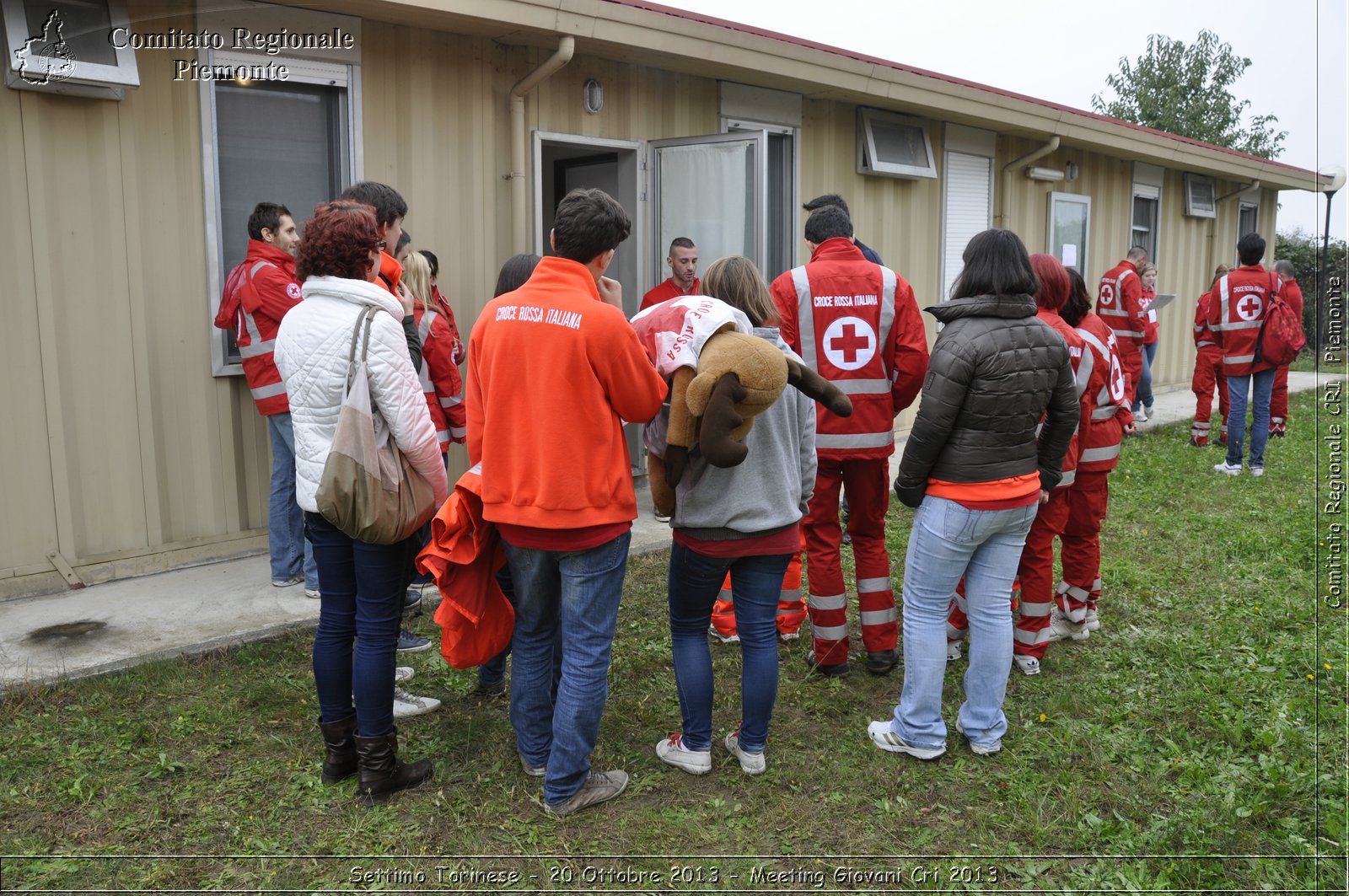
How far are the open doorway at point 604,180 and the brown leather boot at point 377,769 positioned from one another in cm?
429

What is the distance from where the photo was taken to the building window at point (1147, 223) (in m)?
14.2

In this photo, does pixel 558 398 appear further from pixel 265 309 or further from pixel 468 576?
pixel 265 309

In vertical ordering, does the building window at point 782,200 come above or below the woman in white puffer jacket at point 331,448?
above

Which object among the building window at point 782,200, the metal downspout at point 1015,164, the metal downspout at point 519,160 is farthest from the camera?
the metal downspout at point 1015,164

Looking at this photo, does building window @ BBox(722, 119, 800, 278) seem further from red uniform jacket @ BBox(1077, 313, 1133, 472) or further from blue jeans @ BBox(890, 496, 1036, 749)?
→ blue jeans @ BBox(890, 496, 1036, 749)

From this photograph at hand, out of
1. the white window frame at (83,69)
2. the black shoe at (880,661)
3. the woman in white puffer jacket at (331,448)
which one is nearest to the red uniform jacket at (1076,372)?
the black shoe at (880,661)

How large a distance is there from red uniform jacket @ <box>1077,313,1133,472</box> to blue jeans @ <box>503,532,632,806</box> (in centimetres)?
238

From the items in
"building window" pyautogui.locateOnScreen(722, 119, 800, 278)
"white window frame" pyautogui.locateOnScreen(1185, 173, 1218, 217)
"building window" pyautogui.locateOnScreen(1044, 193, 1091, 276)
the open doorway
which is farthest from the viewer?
"white window frame" pyautogui.locateOnScreen(1185, 173, 1218, 217)

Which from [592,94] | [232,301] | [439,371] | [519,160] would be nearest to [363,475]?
[439,371]

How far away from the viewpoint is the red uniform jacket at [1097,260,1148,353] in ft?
33.5

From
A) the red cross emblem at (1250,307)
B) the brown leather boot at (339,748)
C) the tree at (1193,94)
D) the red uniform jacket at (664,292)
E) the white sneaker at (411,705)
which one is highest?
the tree at (1193,94)

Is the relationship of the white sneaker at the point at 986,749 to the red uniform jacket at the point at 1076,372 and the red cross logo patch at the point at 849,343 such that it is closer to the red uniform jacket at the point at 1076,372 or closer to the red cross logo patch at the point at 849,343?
the red uniform jacket at the point at 1076,372

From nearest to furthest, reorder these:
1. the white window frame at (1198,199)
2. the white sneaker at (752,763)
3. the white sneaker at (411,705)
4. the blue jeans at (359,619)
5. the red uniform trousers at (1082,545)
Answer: the blue jeans at (359,619)
the white sneaker at (752,763)
the white sneaker at (411,705)
the red uniform trousers at (1082,545)
the white window frame at (1198,199)

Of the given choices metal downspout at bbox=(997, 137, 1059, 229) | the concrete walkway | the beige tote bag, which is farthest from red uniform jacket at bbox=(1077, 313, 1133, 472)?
metal downspout at bbox=(997, 137, 1059, 229)
